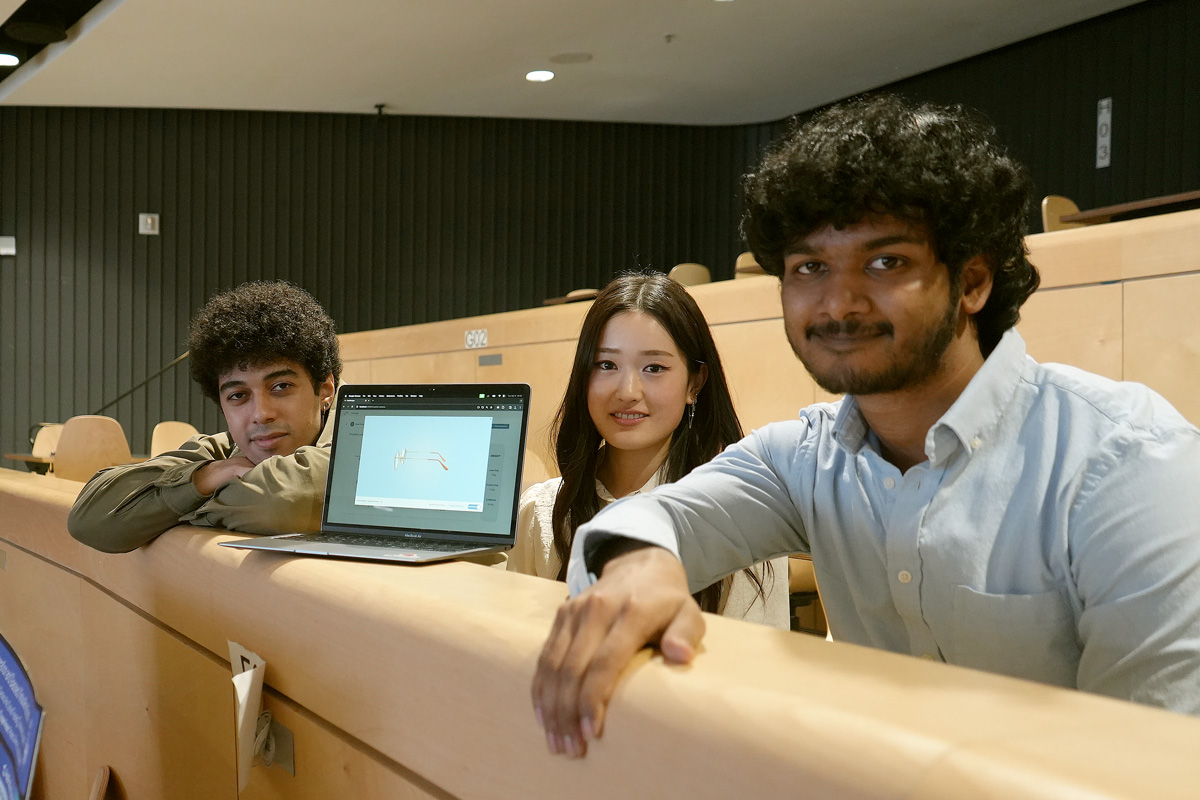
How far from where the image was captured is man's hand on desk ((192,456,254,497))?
4.63 ft

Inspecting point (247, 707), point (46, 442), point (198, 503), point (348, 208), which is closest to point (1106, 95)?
point (348, 208)

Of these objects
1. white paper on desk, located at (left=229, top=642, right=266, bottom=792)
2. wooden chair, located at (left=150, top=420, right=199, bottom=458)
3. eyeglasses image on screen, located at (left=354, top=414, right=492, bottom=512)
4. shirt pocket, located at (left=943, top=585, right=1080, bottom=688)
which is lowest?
wooden chair, located at (left=150, top=420, right=199, bottom=458)

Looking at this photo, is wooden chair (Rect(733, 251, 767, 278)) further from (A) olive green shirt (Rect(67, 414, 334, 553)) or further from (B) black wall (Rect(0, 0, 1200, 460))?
(B) black wall (Rect(0, 0, 1200, 460))

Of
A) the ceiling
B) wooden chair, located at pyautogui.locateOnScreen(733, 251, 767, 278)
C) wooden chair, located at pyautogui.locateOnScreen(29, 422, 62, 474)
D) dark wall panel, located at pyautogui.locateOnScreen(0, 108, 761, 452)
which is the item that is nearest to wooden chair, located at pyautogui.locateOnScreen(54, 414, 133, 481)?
wooden chair, located at pyautogui.locateOnScreen(733, 251, 767, 278)

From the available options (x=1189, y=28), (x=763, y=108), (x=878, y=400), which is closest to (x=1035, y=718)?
(x=878, y=400)

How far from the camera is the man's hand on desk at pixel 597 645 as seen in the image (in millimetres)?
561

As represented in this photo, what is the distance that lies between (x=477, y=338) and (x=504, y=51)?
7.44ft

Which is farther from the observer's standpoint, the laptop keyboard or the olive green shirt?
the olive green shirt

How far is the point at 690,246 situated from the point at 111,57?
428cm

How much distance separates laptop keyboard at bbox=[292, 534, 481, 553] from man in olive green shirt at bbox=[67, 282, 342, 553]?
0.14 m

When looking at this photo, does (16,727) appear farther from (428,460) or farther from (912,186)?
(912,186)

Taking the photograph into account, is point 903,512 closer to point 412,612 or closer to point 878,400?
point 878,400

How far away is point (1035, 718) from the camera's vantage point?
1.49 feet

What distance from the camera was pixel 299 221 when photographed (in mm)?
7086
